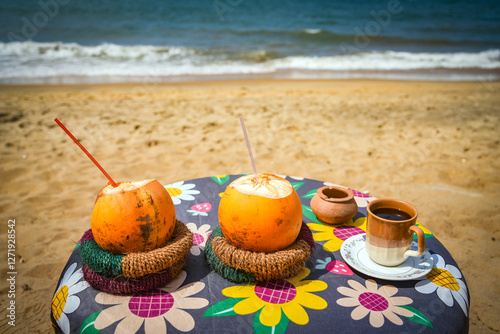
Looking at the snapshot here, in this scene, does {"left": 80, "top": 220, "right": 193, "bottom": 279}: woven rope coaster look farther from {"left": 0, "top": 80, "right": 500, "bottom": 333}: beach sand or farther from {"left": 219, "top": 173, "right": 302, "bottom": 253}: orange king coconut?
{"left": 0, "top": 80, "right": 500, "bottom": 333}: beach sand

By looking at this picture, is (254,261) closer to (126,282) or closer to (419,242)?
(126,282)

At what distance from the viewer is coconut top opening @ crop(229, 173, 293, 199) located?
1027 millimetres

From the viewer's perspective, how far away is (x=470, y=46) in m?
11.7

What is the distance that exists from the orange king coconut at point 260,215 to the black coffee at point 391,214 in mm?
312

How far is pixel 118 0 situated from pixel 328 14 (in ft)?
42.2

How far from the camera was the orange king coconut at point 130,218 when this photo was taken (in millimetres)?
976

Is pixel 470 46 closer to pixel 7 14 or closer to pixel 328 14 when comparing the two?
pixel 328 14

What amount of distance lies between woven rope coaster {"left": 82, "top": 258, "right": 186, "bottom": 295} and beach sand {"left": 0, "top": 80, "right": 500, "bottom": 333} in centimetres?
120

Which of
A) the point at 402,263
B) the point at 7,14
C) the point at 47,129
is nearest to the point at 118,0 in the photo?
the point at 7,14

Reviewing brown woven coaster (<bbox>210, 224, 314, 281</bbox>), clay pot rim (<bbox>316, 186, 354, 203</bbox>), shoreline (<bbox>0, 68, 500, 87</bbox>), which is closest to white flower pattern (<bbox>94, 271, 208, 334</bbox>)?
brown woven coaster (<bbox>210, 224, 314, 281</bbox>)

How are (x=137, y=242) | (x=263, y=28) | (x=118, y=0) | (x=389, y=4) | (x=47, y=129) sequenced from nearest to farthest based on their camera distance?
(x=137, y=242), (x=47, y=129), (x=263, y=28), (x=118, y=0), (x=389, y=4)

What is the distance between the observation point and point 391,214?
46.0 inches

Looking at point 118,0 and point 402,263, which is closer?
point 402,263

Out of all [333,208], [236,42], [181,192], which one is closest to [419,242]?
[333,208]
